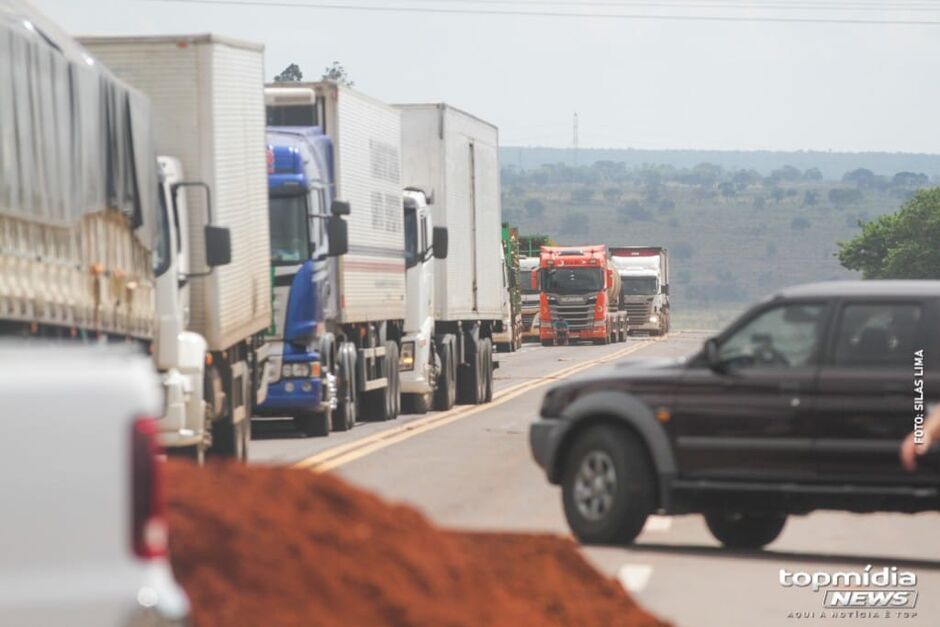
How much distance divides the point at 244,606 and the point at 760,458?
657 centimetres

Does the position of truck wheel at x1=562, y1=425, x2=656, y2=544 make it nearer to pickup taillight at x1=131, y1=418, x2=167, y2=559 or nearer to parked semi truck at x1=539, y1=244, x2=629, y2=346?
pickup taillight at x1=131, y1=418, x2=167, y2=559

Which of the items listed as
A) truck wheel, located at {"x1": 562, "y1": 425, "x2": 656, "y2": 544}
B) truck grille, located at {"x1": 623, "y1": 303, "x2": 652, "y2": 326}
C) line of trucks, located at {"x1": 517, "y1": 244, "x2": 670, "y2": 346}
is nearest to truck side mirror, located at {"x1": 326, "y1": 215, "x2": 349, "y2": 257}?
truck wheel, located at {"x1": 562, "y1": 425, "x2": 656, "y2": 544}

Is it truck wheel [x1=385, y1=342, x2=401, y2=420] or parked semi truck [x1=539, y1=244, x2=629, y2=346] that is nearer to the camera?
truck wheel [x1=385, y1=342, x2=401, y2=420]

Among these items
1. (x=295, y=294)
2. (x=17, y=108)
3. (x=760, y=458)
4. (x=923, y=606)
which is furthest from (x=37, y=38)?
(x=295, y=294)

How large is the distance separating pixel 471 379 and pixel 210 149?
15.2m

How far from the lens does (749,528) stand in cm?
1429

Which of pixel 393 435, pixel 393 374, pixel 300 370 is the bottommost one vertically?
pixel 393 435

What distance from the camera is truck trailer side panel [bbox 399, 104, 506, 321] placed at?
105 ft

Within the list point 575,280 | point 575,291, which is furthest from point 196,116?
point 575,291

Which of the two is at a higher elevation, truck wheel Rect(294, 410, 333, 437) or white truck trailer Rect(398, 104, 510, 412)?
white truck trailer Rect(398, 104, 510, 412)

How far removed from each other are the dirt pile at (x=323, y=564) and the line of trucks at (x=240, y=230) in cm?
532

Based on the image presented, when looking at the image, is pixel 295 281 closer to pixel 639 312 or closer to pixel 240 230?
pixel 240 230

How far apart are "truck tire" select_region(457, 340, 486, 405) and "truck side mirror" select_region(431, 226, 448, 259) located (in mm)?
3551

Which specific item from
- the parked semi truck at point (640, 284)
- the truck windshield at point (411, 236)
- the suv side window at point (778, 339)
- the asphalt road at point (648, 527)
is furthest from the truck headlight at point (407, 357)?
the parked semi truck at point (640, 284)
